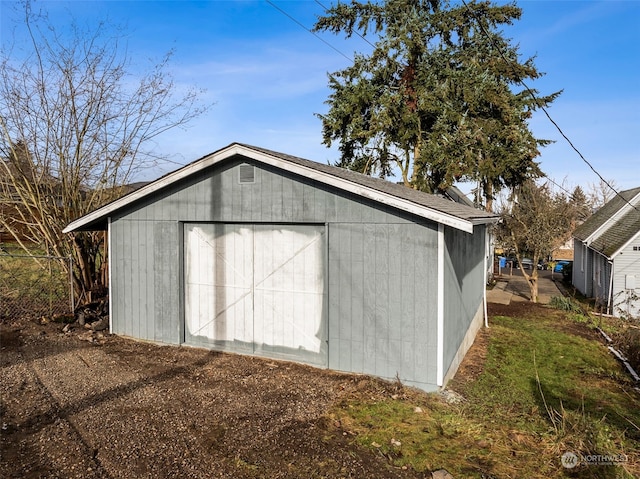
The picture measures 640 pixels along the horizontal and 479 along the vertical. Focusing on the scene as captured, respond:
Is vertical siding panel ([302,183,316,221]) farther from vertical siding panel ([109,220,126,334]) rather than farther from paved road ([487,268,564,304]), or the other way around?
paved road ([487,268,564,304])

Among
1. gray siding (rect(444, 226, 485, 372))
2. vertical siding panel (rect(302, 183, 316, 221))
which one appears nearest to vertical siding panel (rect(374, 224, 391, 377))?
gray siding (rect(444, 226, 485, 372))

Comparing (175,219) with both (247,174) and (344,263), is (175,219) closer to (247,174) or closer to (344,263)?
(247,174)

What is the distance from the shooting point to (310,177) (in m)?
6.46

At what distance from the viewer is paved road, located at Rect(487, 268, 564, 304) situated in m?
17.1

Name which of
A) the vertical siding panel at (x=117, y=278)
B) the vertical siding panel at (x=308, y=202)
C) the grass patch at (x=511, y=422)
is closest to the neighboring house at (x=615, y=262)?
the grass patch at (x=511, y=422)

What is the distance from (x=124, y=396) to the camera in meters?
5.56

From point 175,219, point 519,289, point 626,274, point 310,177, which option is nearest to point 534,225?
point 626,274

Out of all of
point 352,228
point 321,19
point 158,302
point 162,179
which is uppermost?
point 321,19

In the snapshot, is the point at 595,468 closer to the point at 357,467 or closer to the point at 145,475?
the point at 357,467

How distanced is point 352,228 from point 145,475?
414 cm

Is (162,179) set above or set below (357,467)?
above

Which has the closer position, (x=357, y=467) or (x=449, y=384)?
(x=357, y=467)

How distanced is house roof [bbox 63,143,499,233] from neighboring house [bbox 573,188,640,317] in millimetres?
9001

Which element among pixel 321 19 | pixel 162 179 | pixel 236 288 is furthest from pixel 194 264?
pixel 321 19
